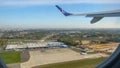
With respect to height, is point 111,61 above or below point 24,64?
above

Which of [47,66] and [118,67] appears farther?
[47,66]

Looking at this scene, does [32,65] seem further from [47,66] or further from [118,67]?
[118,67]

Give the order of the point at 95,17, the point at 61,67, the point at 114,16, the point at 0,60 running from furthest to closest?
the point at 61,67 → the point at 95,17 → the point at 114,16 → the point at 0,60

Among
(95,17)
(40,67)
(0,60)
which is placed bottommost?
(40,67)

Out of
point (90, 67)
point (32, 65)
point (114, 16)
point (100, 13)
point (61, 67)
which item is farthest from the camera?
point (32, 65)

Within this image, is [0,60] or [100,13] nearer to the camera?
[0,60]

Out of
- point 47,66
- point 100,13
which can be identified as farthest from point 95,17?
point 47,66

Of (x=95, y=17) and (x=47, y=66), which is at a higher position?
(x=95, y=17)

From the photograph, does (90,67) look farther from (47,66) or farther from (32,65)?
(32,65)

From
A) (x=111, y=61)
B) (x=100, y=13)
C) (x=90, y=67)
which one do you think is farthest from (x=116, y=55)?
(x=90, y=67)
